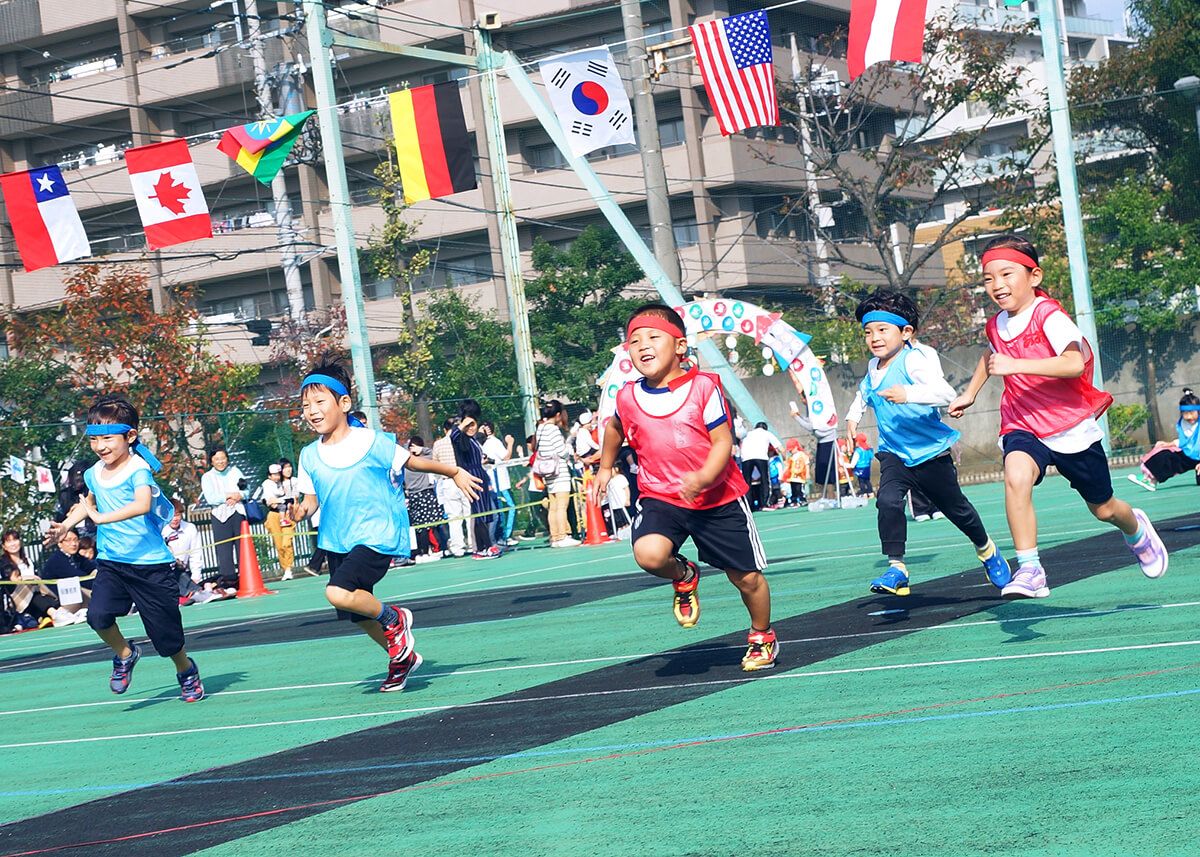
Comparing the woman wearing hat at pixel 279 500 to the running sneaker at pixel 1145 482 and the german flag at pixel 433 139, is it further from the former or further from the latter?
the running sneaker at pixel 1145 482

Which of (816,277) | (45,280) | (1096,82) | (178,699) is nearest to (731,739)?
(178,699)

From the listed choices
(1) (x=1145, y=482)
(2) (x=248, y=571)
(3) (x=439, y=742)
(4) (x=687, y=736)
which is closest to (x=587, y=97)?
(2) (x=248, y=571)

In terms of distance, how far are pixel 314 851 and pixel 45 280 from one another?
5053cm

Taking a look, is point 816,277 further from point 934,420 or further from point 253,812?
point 253,812

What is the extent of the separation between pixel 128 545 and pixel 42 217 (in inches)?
→ 595

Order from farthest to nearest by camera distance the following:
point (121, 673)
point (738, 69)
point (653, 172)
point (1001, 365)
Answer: point (653, 172)
point (738, 69)
point (121, 673)
point (1001, 365)

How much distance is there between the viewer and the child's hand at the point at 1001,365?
712cm

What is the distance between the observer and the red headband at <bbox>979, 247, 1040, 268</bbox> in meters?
7.63

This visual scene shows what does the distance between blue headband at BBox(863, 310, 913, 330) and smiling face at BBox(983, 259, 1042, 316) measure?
1.51 meters

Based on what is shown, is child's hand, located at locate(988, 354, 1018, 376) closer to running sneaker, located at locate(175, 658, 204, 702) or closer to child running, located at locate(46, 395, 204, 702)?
child running, located at locate(46, 395, 204, 702)

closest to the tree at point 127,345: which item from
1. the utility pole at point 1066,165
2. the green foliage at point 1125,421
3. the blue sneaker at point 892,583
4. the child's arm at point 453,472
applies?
the utility pole at point 1066,165

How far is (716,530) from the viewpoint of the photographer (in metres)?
7.47

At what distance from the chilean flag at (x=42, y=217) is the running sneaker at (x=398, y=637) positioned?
53.0 ft

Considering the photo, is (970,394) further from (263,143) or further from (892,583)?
(263,143)
